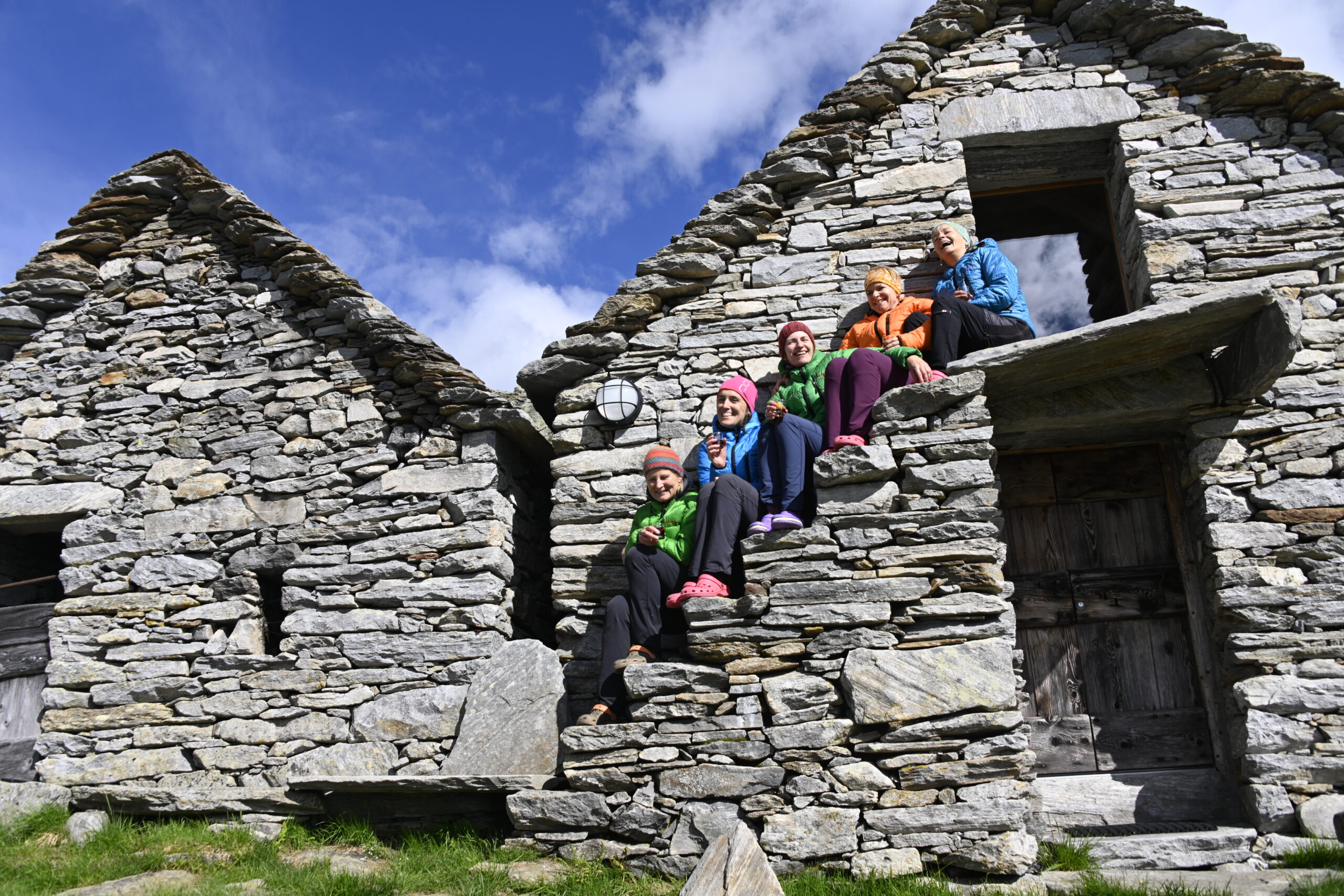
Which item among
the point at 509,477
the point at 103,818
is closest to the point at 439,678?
the point at 509,477

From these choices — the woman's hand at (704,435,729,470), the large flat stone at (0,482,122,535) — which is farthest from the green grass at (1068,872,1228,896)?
the large flat stone at (0,482,122,535)

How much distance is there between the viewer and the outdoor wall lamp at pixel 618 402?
6633 millimetres

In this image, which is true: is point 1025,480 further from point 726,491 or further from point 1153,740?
point 726,491

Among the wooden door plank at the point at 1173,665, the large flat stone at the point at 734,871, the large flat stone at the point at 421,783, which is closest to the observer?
the large flat stone at the point at 734,871

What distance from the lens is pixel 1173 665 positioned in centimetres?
622

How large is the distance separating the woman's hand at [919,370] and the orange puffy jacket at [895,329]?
0.36 m

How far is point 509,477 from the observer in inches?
280

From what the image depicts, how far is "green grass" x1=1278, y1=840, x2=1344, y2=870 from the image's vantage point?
15.7 feet

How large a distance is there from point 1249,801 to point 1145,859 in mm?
767

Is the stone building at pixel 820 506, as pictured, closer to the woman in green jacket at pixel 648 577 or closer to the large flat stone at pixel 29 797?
the large flat stone at pixel 29 797

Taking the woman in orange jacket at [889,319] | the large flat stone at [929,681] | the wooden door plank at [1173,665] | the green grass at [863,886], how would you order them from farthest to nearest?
the wooden door plank at [1173,665]
the woman in orange jacket at [889,319]
the large flat stone at [929,681]
the green grass at [863,886]

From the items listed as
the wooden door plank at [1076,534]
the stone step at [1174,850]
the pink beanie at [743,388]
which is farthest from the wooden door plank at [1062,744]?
the pink beanie at [743,388]

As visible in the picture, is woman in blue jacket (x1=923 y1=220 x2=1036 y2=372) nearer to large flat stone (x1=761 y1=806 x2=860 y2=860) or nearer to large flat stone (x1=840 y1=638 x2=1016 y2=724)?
large flat stone (x1=840 y1=638 x2=1016 y2=724)

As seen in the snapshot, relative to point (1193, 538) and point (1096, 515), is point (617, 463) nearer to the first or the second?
point (1096, 515)
